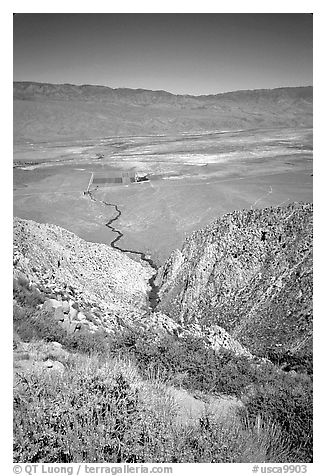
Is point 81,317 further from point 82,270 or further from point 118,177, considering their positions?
point 118,177

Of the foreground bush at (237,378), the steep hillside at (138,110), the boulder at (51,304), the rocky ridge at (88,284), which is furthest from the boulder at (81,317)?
the steep hillside at (138,110)

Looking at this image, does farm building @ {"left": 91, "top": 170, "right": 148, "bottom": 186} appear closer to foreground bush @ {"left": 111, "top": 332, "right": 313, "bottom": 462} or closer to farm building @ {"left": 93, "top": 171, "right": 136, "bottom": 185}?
farm building @ {"left": 93, "top": 171, "right": 136, "bottom": 185}

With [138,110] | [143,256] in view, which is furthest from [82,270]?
[138,110]

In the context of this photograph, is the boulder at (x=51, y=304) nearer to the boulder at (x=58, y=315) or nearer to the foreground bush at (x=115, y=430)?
the boulder at (x=58, y=315)

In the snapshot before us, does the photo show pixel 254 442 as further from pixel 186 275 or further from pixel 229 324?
pixel 186 275
